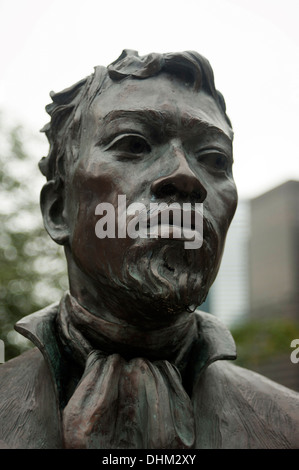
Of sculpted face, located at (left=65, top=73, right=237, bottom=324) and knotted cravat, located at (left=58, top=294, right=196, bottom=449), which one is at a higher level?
Answer: sculpted face, located at (left=65, top=73, right=237, bottom=324)

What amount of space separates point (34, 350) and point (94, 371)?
588mm

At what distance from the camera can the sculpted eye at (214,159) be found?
258 cm

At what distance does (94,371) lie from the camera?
2361 millimetres

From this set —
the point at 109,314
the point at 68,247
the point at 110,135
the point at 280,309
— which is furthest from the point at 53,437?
the point at 280,309

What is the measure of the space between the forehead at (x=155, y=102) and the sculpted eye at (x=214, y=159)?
114 mm

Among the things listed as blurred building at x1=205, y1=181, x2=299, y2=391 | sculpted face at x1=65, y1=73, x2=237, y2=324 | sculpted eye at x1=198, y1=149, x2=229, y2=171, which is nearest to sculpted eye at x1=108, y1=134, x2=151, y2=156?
sculpted face at x1=65, y1=73, x2=237, y2=324

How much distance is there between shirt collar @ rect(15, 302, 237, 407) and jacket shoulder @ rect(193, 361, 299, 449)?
11 cm

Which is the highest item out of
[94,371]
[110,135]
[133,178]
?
[110,135]

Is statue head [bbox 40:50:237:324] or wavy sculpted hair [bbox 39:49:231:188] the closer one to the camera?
statue head [bbox 40:50:237:324]

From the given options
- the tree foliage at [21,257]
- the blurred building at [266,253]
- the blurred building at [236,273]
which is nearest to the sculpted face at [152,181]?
the tree foliage at [21,257]

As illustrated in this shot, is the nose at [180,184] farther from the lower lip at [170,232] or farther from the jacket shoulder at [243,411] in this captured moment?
the jacket shoulder at [243,411]

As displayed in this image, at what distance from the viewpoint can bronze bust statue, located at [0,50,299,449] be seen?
227 cm

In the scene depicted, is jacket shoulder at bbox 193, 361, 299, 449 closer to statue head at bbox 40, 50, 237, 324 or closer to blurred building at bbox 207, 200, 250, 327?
statue head at bbox 40, 50, 237, 324
